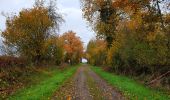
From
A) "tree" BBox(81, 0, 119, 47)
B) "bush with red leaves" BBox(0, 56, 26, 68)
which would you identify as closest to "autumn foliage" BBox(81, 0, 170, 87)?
"tree" BBox(81, 0, 119, 47)

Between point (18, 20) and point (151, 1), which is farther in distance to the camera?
point (18, 20)

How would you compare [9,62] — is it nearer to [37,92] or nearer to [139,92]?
[37,92]

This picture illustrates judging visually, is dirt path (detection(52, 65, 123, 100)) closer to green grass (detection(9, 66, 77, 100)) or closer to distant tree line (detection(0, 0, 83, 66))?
green grass (detection(9, 66, 77, 100))

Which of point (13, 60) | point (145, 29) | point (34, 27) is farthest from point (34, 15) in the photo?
point (145, 29)

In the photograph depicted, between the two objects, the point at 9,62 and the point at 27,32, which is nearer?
the point at 9,62

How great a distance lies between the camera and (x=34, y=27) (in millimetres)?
48844

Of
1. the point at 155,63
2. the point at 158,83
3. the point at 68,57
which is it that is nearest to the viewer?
the point at 158,83

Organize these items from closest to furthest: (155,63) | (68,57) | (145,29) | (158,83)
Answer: (158,83) → (155,63) → (145,29) → (68,57)

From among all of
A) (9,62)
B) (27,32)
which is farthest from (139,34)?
(27,32)

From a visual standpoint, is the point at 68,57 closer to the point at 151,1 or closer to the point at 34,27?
the point at 34,27

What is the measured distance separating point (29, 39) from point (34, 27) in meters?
1.79

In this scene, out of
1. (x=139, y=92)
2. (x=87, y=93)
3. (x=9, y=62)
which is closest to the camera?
(x=87, y=93)

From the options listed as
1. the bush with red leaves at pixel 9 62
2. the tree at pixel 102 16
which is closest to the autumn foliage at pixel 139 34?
the tree at pixel 102 16

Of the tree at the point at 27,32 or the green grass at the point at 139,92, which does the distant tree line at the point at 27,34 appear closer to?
the tree at the point at 27,32
